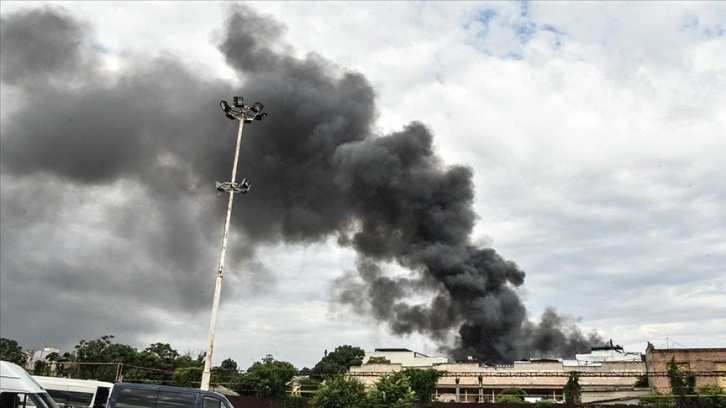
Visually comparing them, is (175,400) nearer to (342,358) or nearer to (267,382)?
(267,382)

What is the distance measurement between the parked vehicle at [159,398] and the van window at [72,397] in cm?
936

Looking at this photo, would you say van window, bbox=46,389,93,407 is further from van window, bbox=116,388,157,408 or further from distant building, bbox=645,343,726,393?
distant building, bbox=645,343,726,393

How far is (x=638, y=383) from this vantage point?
46.5 m

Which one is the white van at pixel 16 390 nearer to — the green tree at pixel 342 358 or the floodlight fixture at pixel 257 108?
the floodlight fixture at pixel 257 108

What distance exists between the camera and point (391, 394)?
78.6 ft

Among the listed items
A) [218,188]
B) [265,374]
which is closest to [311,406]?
[265,374]

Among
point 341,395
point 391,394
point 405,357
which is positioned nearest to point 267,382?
point 341,395

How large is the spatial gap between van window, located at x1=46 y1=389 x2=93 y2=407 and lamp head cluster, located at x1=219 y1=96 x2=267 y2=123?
13.2 m

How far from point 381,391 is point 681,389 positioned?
21.4 meters

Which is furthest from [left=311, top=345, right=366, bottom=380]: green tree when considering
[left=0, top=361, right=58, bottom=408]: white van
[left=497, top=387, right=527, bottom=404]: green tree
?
[left=0, top=361, right=58, bottom=408]: white van

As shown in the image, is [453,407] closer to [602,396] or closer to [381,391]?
[381,391]

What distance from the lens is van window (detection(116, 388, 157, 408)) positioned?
44.6ft

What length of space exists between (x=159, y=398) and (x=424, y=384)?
50.7 ft

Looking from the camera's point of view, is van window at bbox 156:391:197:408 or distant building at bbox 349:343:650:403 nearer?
van window at bbox 156:391:197:408
